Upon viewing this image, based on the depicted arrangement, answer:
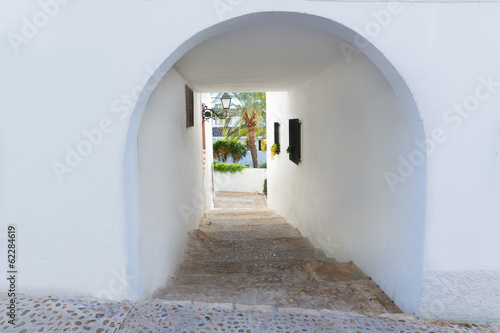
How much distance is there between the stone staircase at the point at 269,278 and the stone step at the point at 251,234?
0.02m

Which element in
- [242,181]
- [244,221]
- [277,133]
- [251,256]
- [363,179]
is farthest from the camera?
[242,181]

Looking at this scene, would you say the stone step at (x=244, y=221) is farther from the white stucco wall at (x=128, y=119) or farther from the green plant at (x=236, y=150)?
the green plant at (x=236, y=150)

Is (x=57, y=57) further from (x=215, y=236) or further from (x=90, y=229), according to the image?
(x=215, y=236)

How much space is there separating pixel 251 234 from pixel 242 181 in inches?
501

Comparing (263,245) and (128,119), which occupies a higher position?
(128,119)

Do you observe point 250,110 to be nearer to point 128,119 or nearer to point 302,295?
point 302,295

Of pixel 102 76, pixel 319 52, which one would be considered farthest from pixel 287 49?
pixel 102 76

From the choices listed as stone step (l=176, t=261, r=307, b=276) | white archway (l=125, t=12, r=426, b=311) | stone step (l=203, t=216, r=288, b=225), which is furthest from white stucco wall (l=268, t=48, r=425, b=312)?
stone step (l=203, t=216, r=288, b=225)

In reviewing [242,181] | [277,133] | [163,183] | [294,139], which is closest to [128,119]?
[163,183]

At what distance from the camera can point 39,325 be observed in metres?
2.26

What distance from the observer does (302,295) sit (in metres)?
3.02

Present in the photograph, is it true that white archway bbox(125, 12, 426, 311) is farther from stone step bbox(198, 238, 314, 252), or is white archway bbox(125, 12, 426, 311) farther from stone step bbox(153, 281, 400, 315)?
stone step bbox(198, 238, 314, 252)

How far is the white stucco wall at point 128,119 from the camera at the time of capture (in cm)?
238

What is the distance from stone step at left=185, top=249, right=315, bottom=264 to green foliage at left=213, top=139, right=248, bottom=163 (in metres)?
17.1
